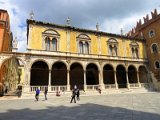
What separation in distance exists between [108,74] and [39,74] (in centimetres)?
1188

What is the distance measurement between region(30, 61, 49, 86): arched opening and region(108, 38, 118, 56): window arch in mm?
11247

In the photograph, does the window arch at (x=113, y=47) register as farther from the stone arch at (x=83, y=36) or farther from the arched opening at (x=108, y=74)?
the stone arch at (x=83, y=36)

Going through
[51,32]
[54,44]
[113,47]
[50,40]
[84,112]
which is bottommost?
[84,112]

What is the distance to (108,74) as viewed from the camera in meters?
27.7

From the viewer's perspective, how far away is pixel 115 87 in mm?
24531

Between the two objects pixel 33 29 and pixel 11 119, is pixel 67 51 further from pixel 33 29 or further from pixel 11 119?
pixel 11 119

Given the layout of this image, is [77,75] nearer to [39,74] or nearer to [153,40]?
[39,74]

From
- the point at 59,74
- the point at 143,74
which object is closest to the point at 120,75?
the point at 143,74

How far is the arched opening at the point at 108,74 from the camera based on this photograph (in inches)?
1067

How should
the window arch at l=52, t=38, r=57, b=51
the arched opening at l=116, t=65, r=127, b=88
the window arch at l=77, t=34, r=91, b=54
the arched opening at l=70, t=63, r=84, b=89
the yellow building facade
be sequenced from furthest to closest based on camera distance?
the arched opening at l=116, t=65, r=127, b=88 → the arched opening at l=70, t=63, r=84, b=89 → the window arch at l=77, t=34, r=91, b=54 → the window arch at l=52, t=38, r=57, b=51 → the yellow building facade

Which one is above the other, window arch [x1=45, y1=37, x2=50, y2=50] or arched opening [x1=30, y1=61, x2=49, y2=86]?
window arch [x1=45, y1=37, x2=50, y2=50]

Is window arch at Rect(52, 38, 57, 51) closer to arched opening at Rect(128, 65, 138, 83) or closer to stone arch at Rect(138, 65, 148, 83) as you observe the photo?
arched opening at Rect(128, 65, 138, 83)

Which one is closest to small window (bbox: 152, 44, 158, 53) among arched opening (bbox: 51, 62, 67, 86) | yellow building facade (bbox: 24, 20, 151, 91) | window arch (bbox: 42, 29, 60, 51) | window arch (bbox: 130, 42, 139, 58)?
yellow building facade (bbox: 24, 20, 151, 91)

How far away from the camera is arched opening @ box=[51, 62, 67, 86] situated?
23422 millimetres
